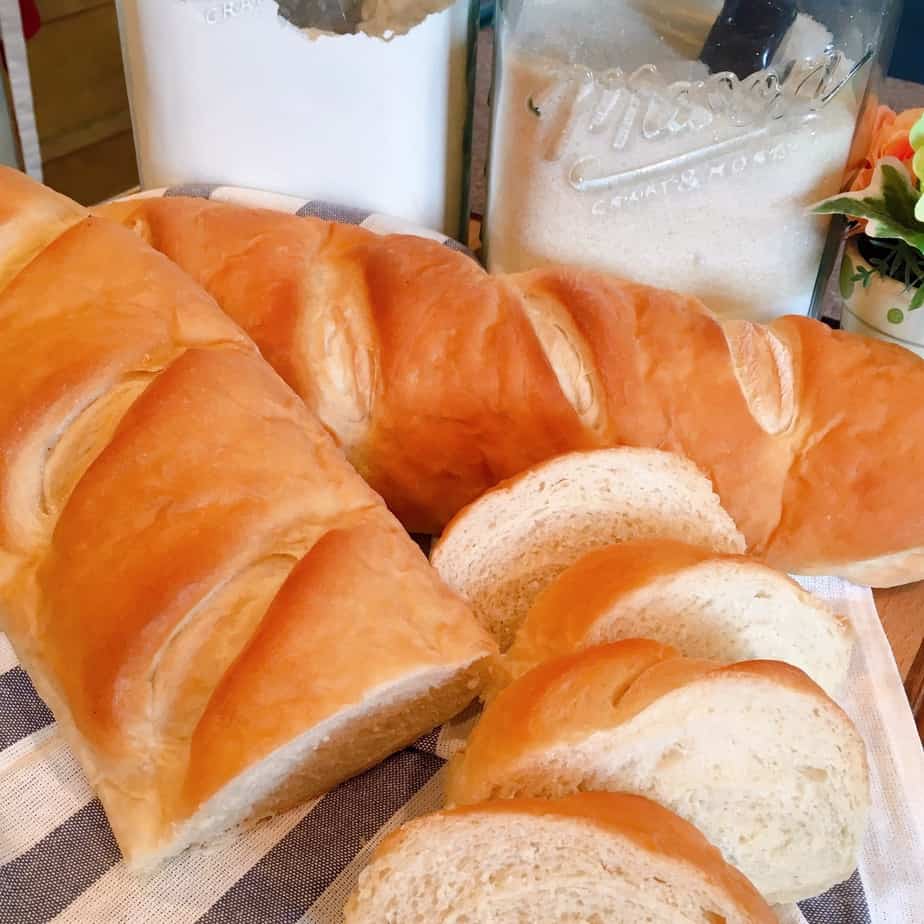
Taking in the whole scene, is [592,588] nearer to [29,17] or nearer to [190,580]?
[190,580]

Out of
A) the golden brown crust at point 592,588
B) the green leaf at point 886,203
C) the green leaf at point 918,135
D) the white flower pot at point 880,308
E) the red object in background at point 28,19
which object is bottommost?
the golden brown crust at point 592,588

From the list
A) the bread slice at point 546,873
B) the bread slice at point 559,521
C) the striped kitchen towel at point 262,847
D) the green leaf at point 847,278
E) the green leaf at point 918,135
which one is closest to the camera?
the bread slice at point 546,873

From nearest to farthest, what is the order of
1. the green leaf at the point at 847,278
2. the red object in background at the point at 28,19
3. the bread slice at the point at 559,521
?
the bread slice at the point at 559,521, the green leaf at the point at 847,278, the red object in background at the point at 28,19

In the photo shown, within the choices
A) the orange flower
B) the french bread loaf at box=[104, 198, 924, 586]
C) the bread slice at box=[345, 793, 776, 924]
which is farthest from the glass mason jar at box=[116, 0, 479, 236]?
the bread slice at box=[345, 793, 776, 924]

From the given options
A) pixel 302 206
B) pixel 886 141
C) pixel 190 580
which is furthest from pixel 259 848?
pixel 886 141

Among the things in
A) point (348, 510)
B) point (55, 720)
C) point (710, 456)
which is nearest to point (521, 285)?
point (710, 456)

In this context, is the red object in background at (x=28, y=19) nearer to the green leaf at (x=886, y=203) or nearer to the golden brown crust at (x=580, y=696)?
the green leaf at (x=886, y=203)

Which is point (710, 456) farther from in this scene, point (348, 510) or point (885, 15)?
point (885, 15)

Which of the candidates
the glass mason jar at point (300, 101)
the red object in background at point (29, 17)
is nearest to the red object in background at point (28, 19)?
the red object in background at point (29, 17)
